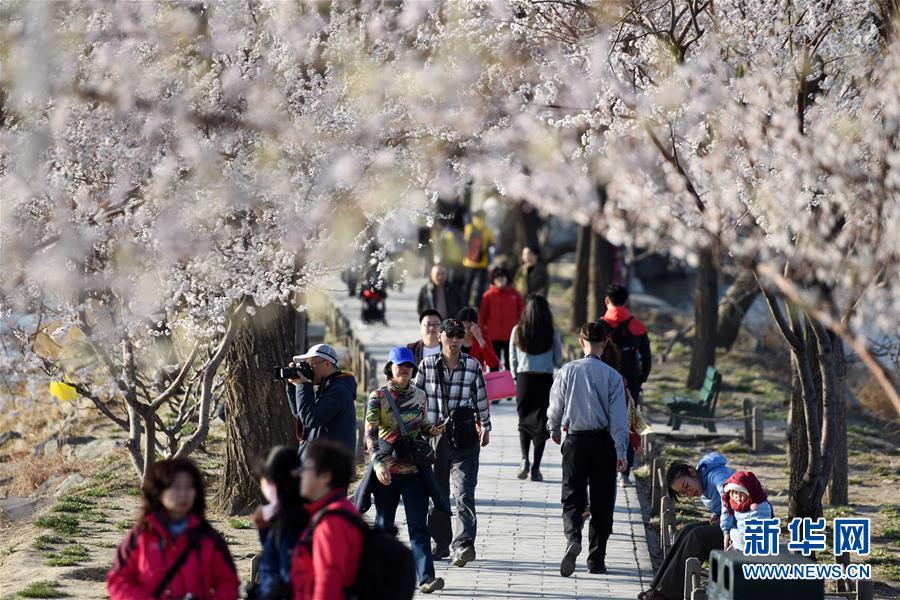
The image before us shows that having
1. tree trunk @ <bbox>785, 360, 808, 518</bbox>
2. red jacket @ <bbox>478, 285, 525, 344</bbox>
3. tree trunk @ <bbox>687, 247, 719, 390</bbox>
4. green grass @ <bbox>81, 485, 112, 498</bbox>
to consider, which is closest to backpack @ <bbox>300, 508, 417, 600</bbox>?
tree trunk @ <bbox>785, 360, 808, 518</bbox>

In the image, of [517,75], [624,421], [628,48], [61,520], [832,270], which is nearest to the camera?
[624,421]

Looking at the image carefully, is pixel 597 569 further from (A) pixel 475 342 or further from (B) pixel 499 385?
(A) pixel 475 342

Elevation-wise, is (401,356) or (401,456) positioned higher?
(401,356)

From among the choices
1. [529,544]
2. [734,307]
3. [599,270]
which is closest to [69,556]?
[529,544]

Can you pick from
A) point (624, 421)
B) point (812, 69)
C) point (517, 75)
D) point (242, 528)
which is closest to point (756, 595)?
point (624, 421)

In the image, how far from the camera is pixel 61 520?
1202 cm

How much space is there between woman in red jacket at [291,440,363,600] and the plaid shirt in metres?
3.84

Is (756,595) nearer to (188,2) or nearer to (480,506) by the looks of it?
(480,506)

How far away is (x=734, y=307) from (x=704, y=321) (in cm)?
288

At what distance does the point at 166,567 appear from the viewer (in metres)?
5.95

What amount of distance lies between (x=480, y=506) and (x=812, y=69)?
5246 mm

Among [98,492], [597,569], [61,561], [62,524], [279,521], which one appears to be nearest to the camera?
[279,521]

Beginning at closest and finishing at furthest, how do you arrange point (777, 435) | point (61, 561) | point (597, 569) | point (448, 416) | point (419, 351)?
point (597, 569) → point (448, 416) → point (61, 561) → point (419, 351) → point (777, 435)

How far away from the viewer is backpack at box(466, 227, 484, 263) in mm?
21531
